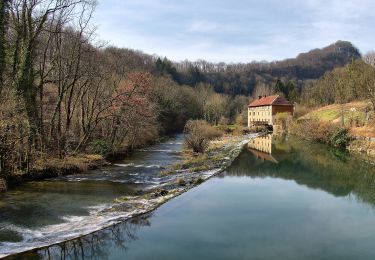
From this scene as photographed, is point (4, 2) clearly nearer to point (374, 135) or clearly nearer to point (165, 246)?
point (165, 246)

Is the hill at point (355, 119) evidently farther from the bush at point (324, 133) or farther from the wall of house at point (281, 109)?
the wall of house at point (281, 109)

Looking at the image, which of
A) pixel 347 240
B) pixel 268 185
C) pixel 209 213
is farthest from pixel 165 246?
pixel 268 185

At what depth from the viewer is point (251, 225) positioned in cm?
1353

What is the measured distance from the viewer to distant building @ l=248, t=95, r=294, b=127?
7100 centimetres

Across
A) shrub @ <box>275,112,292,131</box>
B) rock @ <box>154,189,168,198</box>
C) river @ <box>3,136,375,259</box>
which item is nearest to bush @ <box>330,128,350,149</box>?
river @ <box>3,136,375,259</box>

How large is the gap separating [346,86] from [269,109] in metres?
13.6

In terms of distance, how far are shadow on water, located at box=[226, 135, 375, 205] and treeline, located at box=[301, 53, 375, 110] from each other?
917 inches

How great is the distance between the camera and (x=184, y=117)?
6694 cm

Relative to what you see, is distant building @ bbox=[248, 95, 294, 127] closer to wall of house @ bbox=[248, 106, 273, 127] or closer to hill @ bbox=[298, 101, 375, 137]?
wall of house @ bbox=[248, 106, 273, 127]

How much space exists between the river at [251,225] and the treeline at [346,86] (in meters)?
37.5

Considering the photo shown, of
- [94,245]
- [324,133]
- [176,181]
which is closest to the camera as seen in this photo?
[94,245]

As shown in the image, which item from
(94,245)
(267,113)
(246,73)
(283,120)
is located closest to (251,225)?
(94,245)

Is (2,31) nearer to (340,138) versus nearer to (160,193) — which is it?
(160,193)

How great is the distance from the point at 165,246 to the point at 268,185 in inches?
438
